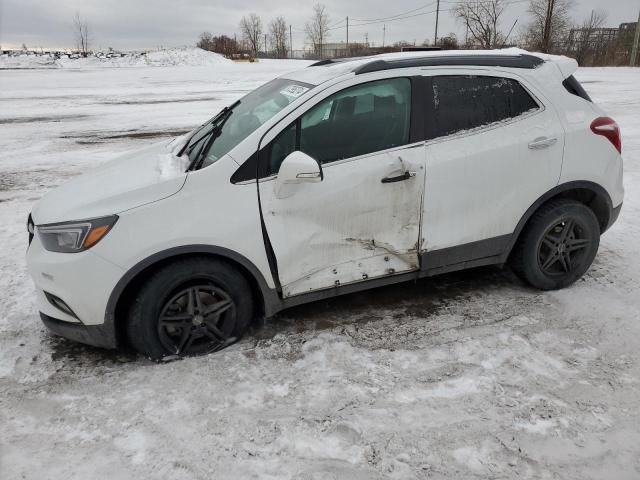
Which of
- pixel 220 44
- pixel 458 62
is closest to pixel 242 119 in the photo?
pixel 458 62

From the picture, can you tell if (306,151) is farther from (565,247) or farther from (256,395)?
(565,247)

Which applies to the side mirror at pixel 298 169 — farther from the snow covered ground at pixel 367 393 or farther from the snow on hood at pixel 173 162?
the snow covered ground at pixel 367 393

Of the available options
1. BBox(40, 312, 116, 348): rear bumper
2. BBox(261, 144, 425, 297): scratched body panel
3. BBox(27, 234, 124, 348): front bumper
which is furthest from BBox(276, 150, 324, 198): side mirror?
BBox(40, 312, 116, 348): rear bumper

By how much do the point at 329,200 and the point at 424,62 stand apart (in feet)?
4.04

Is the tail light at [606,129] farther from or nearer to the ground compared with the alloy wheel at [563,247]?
farther from the ground

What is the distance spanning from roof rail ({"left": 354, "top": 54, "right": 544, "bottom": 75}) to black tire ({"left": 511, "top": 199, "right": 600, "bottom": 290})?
108cm

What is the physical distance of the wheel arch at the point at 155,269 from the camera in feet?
9.57

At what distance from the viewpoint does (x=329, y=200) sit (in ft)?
10.3

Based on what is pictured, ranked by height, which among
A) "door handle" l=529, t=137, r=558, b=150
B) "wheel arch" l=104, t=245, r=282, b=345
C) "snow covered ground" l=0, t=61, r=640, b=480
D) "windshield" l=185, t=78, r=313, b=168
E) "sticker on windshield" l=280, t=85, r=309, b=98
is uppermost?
"sticker on windshield" l=280, t=85, r=309, b=98

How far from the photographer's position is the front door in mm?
3113

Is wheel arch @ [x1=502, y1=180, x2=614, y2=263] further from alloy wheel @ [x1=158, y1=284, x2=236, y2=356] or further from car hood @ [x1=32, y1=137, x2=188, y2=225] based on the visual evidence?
car hood @ [x1=32, y1=137, x2=188, y2=225]

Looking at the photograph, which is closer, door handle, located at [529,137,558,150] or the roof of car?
the roof of car

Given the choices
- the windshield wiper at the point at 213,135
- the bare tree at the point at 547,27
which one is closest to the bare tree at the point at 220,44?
the bare tree at the point at 547,27

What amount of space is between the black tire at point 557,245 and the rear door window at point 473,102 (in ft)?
2.65
